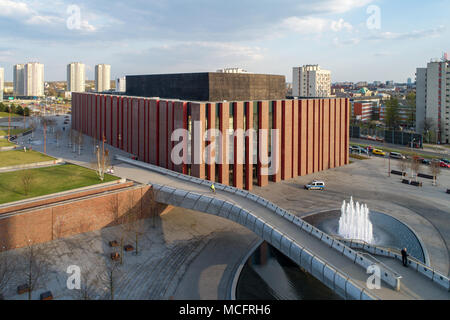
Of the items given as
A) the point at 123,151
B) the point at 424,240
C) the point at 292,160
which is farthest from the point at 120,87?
the point at 424,240

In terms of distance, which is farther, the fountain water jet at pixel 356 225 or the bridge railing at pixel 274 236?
the fountain water jet at pixel 356 225

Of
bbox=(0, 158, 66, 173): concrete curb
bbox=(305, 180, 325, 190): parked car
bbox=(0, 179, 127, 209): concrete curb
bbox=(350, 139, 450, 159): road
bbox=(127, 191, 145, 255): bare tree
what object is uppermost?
bbox=(350, 139, 450, 159): road

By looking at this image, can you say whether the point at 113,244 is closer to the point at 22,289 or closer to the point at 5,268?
the point at 22,289

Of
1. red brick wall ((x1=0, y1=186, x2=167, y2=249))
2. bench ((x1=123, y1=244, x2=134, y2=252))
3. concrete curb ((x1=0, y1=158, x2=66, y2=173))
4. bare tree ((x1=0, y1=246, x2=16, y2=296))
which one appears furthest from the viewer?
concrete curb ((x1=0, y1=158, x2=66, y2=173))

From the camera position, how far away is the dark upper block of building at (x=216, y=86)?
42.3 meters

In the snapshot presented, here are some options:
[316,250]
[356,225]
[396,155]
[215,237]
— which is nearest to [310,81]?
[396,155]

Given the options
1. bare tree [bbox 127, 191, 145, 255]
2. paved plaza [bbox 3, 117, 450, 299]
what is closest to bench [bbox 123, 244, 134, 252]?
paved plaza [bbox 3, 117, 450, 299]

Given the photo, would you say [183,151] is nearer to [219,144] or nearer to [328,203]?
[219,144]

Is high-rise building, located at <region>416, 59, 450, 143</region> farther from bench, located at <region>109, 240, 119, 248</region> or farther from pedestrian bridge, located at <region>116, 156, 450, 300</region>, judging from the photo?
bench, located at <region>109, 240, 119, 248</region>

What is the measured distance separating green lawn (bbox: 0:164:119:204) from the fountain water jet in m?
22.1

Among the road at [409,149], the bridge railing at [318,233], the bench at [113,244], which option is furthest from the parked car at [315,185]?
the road at [409,149]

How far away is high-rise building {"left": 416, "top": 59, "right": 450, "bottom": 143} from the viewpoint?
264 feet

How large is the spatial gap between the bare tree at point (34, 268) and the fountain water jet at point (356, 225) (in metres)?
22.9

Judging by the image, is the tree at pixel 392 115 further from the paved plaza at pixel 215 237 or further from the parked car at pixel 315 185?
the parked car at pixel 315 185
